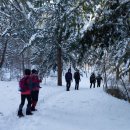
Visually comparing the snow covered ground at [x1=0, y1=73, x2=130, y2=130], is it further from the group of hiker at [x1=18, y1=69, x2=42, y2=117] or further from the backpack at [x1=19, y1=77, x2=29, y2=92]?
the backpack at [x1=19, y1=77, x2=29, y2=92]

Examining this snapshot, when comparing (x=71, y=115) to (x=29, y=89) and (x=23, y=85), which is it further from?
(x=23, y=85)

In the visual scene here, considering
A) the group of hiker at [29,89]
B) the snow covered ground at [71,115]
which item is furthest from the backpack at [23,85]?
the snow covered ground at [71,115]

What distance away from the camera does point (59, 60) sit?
3669cm

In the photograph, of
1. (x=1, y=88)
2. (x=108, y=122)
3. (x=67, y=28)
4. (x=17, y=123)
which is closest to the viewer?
(x=17, y=123)

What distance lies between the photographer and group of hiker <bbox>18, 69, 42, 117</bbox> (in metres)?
14.9

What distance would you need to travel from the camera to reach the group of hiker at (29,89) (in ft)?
49.0

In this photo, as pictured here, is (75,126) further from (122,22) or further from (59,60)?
(59,60)

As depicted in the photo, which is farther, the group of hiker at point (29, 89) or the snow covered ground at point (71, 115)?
the group of hiker at point (29, 89)

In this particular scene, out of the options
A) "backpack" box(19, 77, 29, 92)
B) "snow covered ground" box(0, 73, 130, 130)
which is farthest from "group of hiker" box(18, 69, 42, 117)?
"snow covered ground" box(0, 73, 130, 130)

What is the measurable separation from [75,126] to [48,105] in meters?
5.00

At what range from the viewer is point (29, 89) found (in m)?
15.1

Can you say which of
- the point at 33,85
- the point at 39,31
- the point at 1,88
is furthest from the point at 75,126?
the point at 39,31

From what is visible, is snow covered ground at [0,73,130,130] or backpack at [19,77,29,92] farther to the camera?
backpack at [19,77,29,92]

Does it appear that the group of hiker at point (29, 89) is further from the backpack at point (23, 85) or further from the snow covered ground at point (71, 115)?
the snow covered ground at point (71, 115)
